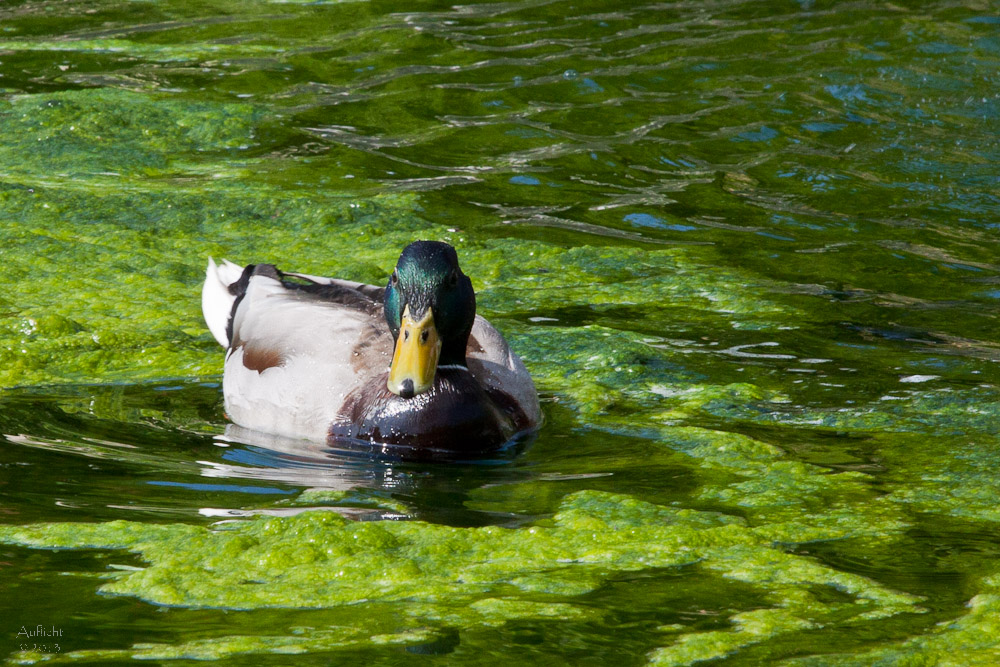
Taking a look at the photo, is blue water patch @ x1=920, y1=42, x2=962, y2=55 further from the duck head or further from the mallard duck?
the duck head

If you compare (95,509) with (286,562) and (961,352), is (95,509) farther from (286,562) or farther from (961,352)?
(961,352)

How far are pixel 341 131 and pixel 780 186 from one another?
3.05m

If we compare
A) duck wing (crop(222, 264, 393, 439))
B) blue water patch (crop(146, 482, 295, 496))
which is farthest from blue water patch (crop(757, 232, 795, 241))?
blue water patch (crop(146, 482, 295, 496))

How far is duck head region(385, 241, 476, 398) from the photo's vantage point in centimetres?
506

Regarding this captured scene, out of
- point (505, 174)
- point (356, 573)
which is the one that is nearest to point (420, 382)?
point (356, 573)

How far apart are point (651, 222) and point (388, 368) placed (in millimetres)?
3232

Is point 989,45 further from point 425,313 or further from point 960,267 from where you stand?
point 425,313

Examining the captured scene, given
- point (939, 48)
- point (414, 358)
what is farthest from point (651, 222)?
point (939, 48)

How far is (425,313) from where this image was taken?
5094 millimetres

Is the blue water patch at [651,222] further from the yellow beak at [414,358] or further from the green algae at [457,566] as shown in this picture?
the green algae at [457,566]

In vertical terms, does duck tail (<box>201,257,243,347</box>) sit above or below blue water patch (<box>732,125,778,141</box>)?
below

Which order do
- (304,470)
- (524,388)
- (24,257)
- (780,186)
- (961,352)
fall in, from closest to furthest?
(304,470) < (524,388) < (961,352) < (24,257) < (780,186)

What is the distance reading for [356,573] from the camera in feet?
12.4

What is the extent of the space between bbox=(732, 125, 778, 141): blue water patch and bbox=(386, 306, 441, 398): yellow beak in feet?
16.2
